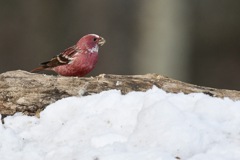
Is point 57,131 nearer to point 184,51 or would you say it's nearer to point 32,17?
point 184,51

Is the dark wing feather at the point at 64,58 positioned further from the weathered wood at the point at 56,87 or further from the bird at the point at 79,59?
the weathered wood at the point at 56,87

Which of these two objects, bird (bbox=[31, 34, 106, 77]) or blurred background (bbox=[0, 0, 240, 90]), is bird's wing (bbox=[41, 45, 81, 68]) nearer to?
bird (bbox=[31, 34, 106, 77])

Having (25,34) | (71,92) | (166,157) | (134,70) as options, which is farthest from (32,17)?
(166,157)

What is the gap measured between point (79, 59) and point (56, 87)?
92 cm

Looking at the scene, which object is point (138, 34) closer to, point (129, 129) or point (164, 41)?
point (164, 41)

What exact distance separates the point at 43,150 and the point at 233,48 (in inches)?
491

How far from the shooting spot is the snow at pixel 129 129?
17.5 ft

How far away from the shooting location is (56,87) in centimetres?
646

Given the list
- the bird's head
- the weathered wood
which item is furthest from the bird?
the weathered wood

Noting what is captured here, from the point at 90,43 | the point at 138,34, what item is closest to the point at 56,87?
the point at 90,43

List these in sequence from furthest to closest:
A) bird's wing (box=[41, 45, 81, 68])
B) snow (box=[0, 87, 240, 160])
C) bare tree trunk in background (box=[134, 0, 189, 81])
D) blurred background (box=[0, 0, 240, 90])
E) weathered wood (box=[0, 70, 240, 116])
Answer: blurred background (box=[0, 0, 240, 90]), bare tree trunk in background (box=[134, 0, 189, 81]), bird's wing (box=[41, 45, 81, 68]), weathered wood (box=[0, 70, 240, 116]), snow (box=[0, 87, 240, 160])

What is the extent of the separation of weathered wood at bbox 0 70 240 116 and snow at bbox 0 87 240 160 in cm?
18

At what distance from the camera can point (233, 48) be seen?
17734 millimetres

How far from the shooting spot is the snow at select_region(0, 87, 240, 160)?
535 cm
